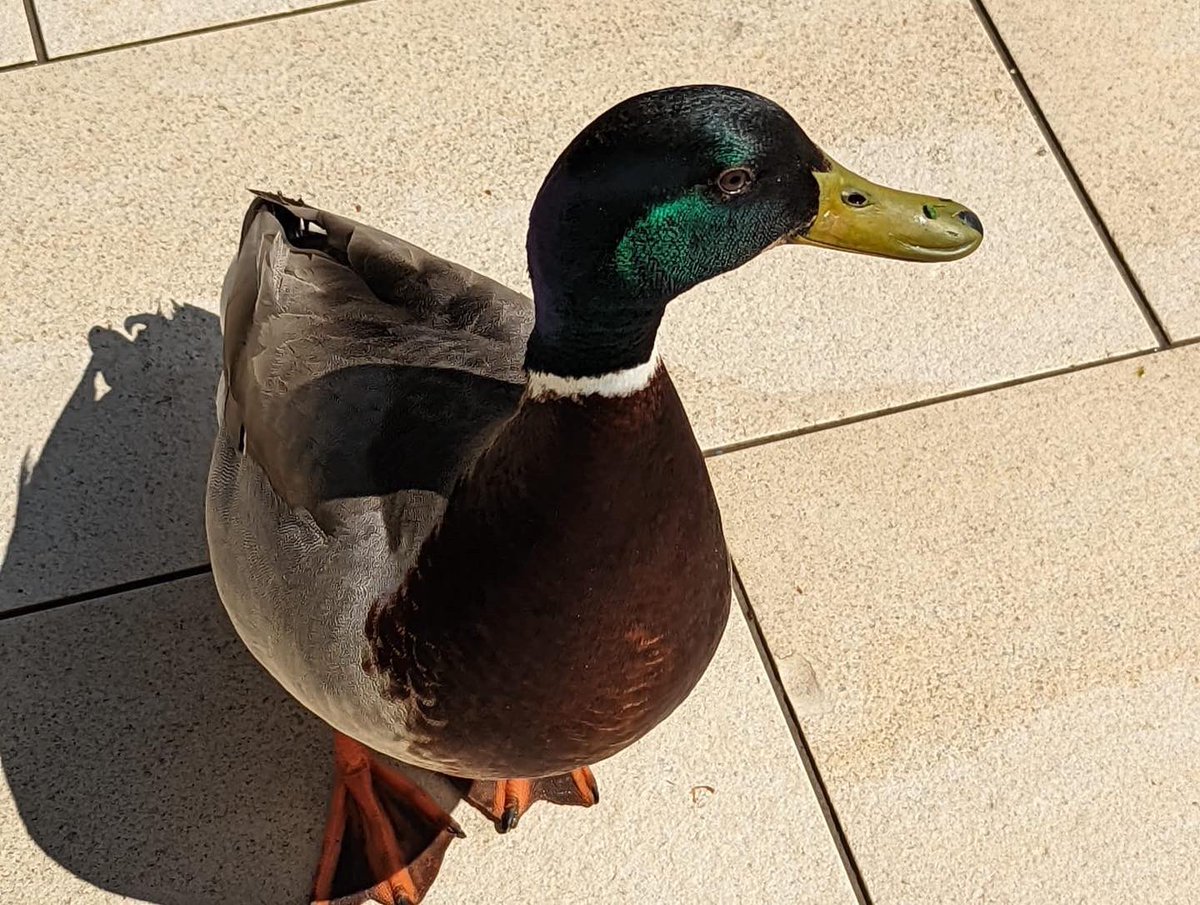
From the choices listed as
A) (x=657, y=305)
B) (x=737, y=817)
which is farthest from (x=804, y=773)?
(x=657, y=305)

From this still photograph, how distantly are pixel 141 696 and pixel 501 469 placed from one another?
119cm

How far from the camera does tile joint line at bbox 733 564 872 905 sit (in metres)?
2.56

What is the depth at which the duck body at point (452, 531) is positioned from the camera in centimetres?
187

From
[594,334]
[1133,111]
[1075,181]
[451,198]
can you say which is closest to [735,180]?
[594,334]

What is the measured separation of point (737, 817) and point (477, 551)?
0.97 m

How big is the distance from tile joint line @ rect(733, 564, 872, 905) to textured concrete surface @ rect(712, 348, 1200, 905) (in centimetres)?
2

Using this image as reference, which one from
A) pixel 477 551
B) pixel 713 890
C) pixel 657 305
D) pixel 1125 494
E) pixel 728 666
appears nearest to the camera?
pixel 657 305

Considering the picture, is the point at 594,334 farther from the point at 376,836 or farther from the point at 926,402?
the point at 926,402

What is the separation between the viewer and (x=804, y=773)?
8.73 ft

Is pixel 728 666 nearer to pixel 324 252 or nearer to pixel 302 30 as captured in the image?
pixel 324 252

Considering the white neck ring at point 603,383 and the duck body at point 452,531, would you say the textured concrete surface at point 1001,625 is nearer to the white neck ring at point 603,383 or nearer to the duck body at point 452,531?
the duck body at point 452,531

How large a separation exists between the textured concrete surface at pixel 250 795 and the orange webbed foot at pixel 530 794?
0.8 inches

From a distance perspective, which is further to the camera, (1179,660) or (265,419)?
(1179,660)

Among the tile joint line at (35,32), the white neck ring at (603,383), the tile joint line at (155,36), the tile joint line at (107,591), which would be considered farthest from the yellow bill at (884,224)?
the tile joint line at (35,32)
